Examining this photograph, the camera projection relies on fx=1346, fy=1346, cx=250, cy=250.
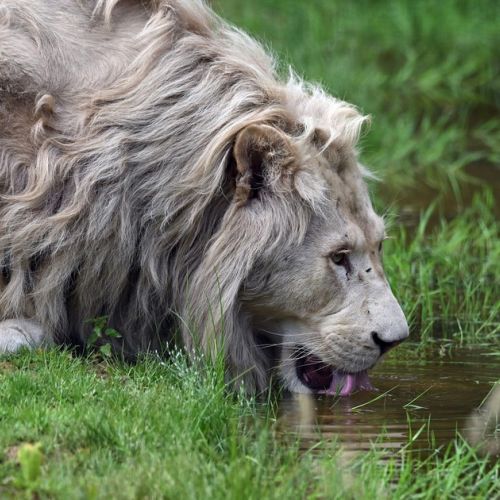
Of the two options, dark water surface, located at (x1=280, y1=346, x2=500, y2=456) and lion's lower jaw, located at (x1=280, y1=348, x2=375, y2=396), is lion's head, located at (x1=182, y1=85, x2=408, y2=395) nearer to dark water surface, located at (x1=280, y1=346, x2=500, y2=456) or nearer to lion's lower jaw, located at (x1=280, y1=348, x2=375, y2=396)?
lion's lower jaw, located at (x1=280, y1=348, x2=375, y2=396)

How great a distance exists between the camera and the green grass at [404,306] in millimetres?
3643

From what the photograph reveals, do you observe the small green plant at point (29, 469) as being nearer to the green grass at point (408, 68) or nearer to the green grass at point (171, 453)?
the green grass at point (171, 453)

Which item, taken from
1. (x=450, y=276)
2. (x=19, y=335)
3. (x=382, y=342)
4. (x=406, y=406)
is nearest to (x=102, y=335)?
(x=19, y=335)

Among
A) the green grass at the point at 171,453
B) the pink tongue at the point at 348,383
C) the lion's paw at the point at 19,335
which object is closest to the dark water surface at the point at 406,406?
the pink tongue at the point at 348,383

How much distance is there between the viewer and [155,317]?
5.03 meters

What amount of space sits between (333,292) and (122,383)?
84cm

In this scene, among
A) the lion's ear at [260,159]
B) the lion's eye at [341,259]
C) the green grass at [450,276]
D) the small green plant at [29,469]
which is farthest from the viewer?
the green grass at [450,276]

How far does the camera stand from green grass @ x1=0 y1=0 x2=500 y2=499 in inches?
→ 143

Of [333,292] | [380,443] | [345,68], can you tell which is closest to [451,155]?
[345,68]

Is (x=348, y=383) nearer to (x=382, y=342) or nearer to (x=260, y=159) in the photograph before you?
(x=382, y=342)

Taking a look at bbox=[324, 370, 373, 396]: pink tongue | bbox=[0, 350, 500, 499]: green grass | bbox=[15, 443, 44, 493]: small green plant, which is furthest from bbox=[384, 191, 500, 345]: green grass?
bbox=[15, 443, 44, 493]: small green plant

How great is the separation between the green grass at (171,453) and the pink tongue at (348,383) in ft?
1.52

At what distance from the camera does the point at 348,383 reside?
499 cm

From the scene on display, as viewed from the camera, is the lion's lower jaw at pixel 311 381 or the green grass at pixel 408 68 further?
the green grass at pixel 408 68
